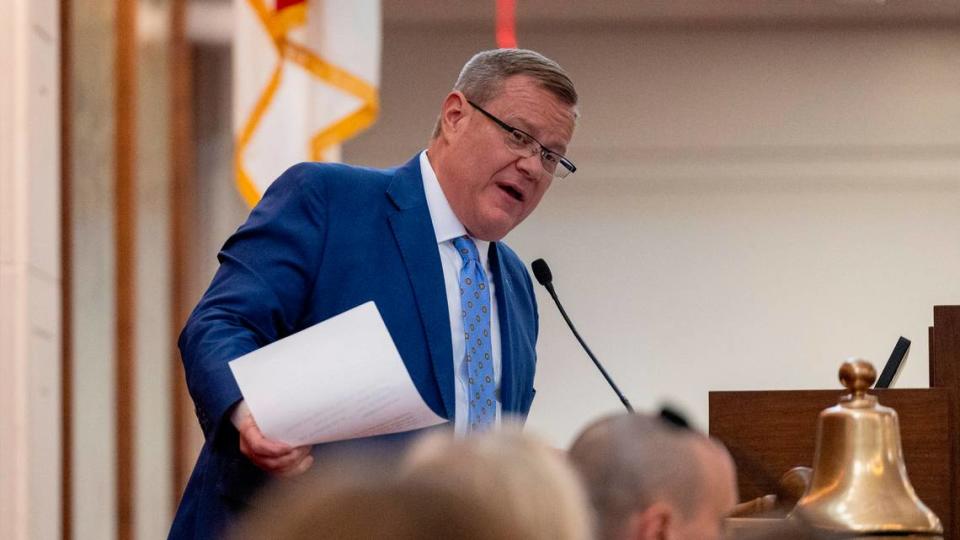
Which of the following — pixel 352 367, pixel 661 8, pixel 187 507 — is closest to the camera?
pixel 352 367

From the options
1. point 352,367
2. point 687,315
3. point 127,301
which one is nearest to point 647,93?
point 687,315

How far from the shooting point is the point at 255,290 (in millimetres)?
2295

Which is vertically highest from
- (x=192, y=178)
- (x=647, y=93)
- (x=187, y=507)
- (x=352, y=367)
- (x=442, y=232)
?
(x=647, y=93)

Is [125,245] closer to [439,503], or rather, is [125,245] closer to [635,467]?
[635,467]

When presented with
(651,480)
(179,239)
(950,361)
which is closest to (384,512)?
(651,480)

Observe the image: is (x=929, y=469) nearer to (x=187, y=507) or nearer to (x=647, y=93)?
(x=187, y=507)

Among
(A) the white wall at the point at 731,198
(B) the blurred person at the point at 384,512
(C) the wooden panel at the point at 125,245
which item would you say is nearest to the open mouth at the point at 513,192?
(B) the blurred person at the point at 384,512

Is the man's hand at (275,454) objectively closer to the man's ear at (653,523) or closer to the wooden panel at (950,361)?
the man's ear at (653,523)

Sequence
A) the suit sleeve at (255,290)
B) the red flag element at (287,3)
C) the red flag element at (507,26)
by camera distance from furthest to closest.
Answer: the red flag element at (507,26)
the red flag element at (287,3)
the suit sleeve at (255,290)

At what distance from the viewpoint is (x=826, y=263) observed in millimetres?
8570

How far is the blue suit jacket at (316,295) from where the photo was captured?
7.31ft

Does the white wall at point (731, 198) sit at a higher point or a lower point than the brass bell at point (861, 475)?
higher

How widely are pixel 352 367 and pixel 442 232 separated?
2.03ft

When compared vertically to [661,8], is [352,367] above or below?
below
